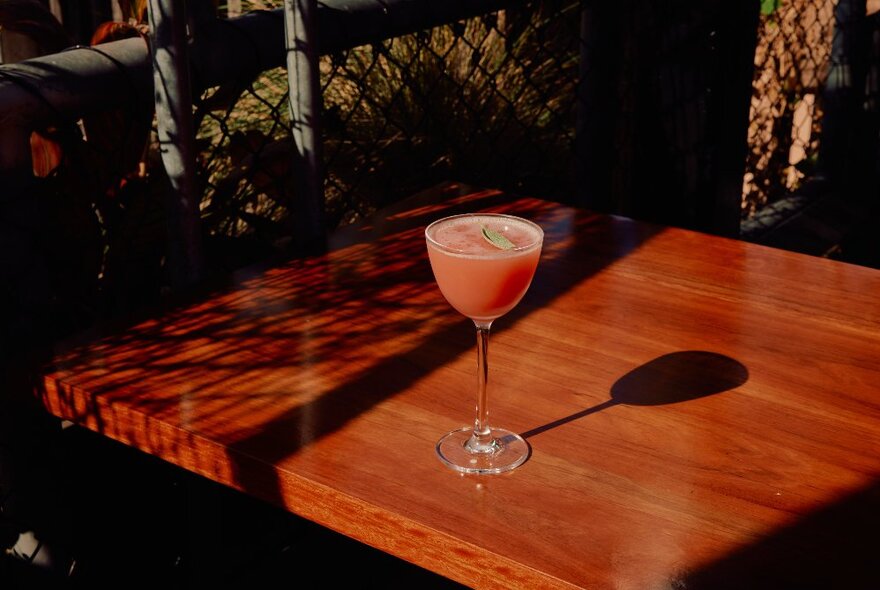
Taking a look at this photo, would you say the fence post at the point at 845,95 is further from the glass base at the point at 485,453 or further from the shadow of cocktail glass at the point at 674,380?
A: the glass base at the point at 485,453

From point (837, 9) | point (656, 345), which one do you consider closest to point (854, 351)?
point (656, 345)

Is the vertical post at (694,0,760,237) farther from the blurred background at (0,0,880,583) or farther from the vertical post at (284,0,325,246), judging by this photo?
the vertical post at (284,0,325,246)

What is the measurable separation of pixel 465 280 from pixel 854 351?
0.56 meters

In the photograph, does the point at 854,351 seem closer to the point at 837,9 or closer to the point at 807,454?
the point at 807,454

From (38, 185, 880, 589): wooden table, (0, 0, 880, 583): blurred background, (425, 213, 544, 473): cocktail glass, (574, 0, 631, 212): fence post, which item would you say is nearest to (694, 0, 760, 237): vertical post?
(0, 0, 880, 583): blurred background

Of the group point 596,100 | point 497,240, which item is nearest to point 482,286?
point 497,240

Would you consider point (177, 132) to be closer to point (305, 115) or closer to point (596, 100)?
point (305, 115)

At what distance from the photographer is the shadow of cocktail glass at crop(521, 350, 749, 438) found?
112cm

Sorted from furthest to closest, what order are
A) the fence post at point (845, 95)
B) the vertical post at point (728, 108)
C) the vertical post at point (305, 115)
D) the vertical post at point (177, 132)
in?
the fence post at point (845, 95)
the vertical post at point (728, 108)
the vertical post at point (305, 115)
the vertical post at point (177, 132)

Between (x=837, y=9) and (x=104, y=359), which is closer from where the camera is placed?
(x=104, y=359)

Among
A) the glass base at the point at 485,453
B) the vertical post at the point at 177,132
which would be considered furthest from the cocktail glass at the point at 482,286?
the vertical post at the point at 177,132

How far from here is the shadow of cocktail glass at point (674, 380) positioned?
3.68ft

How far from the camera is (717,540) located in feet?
2.94

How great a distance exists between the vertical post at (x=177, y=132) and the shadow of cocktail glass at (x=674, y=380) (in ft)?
2.17
